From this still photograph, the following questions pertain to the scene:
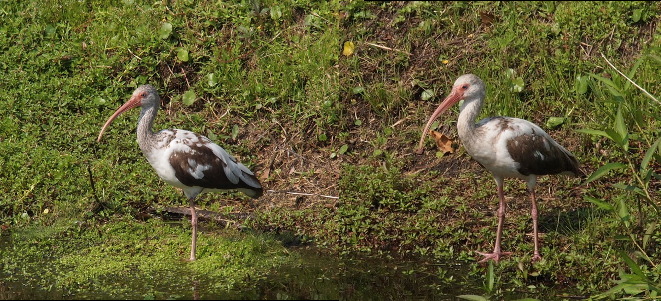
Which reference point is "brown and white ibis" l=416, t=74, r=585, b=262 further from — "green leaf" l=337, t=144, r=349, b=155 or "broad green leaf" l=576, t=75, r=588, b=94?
"green leaf" l=337, t=144, r=349, b=155

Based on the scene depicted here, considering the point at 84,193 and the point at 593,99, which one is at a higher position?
the point at 593,99

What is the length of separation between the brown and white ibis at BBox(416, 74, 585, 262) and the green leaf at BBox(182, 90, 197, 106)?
315cm

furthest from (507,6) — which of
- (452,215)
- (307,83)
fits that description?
(452,215)

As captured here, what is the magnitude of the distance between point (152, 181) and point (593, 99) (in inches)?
177

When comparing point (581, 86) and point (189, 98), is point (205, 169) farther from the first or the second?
point (581, 86)

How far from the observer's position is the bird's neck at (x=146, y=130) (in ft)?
26.9

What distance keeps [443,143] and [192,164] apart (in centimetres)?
287

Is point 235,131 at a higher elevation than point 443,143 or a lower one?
lower

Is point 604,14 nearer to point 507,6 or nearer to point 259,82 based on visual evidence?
point 507,6

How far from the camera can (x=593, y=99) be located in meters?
9.75

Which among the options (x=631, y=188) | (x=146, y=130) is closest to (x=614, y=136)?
(x=631, y=188)

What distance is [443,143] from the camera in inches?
382

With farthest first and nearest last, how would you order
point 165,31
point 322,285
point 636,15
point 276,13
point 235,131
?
1. point 276,13
2. point 165,31
3. point 636,15
4. point 235,131
5. point 322,285

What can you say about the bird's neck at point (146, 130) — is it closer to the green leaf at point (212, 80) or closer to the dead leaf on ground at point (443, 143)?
the green leaf at point (212, 80)
